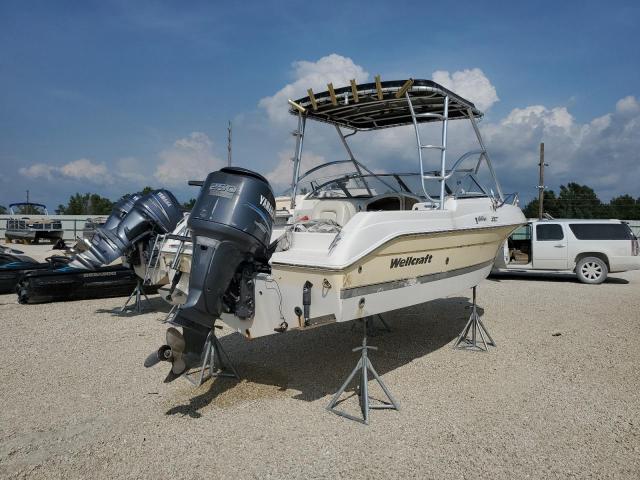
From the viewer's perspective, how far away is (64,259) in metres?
7.46

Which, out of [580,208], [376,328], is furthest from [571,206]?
[376,328]

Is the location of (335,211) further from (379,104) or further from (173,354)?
(173,354)

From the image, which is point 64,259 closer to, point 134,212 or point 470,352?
point 134,212

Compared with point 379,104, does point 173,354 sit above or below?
below

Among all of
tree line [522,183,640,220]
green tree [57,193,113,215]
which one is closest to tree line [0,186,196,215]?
green tree [57,193,113,215]

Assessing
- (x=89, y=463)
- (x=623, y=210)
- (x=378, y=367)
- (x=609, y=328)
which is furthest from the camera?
(x=623, y=210)

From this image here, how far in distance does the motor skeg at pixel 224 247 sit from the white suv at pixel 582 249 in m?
8.52

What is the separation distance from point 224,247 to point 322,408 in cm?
161

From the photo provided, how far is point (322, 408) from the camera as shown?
13.5 ft

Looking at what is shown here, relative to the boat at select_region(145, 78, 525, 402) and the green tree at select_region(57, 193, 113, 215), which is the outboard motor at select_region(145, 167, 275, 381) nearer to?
the boat at select_region(145, 78, 525, 402)

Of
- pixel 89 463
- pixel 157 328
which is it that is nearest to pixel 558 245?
pixel 157 328

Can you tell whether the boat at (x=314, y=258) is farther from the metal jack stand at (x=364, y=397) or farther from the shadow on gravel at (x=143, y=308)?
the shadow on gravel at (x=143, y=308)

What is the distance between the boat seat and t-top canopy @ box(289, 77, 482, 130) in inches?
42.8

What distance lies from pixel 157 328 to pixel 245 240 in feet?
12.9
